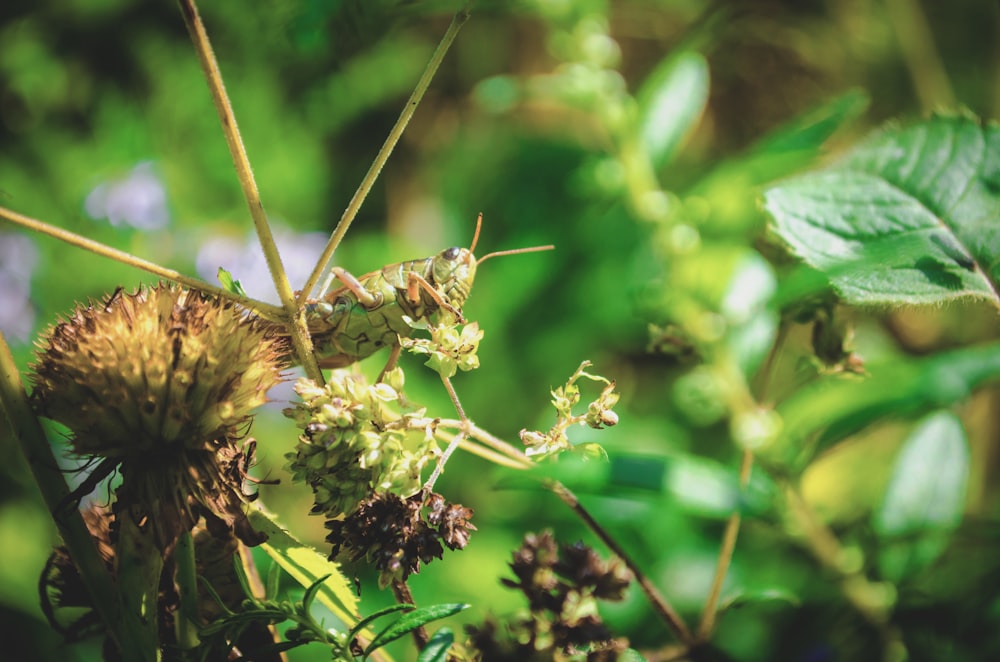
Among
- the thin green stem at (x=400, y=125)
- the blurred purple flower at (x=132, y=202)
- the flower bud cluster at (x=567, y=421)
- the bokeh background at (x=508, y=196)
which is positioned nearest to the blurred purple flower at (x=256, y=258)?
the bokeh background at (x=508, y=196)

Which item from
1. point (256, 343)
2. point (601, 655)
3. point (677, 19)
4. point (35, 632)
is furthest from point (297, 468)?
point (677, 19)

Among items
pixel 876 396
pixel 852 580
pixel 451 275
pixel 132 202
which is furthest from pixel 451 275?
pixel 132 202

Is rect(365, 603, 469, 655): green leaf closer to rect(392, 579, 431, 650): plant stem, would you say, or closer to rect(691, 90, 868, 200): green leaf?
rect(392, 579, 431, 650): plant stem

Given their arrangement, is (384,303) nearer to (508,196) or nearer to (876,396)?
(876,396)

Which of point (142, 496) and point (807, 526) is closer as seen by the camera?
point (142, 496)

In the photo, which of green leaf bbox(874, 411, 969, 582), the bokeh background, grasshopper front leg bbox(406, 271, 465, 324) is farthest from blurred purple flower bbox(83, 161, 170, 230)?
green leaf bbox(874, 411, 969, 582)

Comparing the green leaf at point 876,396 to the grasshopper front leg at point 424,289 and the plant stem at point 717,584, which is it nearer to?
the plant stem at point 717,584

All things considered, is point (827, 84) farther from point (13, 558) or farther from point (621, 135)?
point (13, 558)
